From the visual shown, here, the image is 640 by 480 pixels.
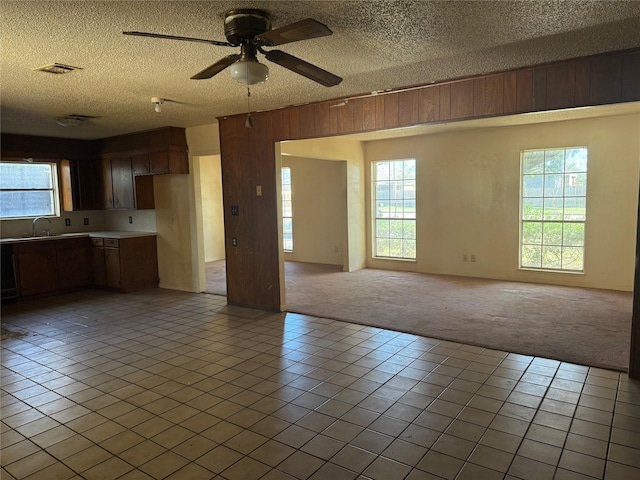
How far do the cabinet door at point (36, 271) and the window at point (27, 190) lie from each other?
2.92ft

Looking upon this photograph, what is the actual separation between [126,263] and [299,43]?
495cm

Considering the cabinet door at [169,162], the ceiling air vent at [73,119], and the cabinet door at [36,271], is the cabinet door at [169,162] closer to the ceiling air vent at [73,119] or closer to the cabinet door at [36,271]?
the ceiling air vent at [73,119]

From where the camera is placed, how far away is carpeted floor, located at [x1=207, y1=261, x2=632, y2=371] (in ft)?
13.3

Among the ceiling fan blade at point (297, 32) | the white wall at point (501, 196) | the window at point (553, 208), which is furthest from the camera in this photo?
the window at point (553, 208)

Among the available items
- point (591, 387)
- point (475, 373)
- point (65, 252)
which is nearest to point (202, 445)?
point (475, 373)

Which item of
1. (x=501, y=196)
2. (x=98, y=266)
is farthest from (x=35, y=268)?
(x=501, y=196)

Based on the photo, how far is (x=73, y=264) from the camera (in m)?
6.88

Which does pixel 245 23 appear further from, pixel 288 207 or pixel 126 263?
pixel 288 207

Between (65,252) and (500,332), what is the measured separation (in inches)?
245

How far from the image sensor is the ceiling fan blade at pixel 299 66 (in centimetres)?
243

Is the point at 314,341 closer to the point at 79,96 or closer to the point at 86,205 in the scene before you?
the point at 79,96

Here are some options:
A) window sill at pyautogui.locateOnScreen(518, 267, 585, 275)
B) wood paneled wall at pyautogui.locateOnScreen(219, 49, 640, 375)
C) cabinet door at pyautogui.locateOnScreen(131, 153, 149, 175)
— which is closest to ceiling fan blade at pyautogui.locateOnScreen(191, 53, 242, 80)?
wood paneled wall at pyautogui.locateOnScreen(219, 49, 640, 375)

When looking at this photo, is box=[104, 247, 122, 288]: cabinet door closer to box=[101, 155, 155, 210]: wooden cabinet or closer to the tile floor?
box=[101, 155, 155, 210]: wooden cabinet

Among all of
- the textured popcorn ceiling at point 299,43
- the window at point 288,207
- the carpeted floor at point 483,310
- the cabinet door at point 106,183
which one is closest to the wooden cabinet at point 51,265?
the cabinet door at point 106,183
